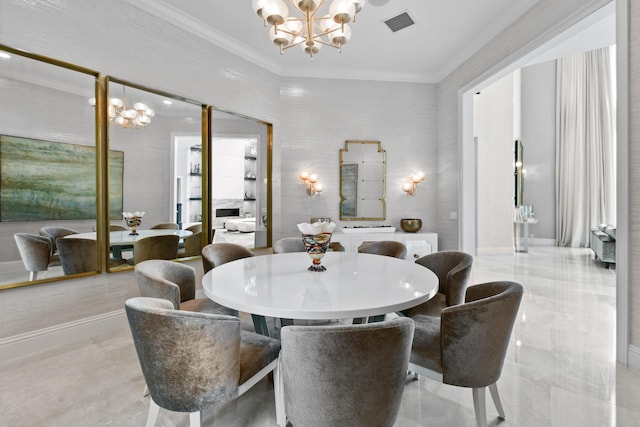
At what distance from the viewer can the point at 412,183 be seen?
485 cm

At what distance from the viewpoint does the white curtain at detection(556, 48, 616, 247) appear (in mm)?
7402

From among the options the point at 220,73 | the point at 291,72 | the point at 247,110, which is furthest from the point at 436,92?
the point at 220,73

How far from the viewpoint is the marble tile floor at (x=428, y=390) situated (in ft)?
5.35

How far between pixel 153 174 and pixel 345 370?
290 cm

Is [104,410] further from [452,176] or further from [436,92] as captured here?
[436,92]

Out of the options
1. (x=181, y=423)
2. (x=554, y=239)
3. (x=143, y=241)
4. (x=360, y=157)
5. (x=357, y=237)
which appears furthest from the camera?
(x=554, y=239)

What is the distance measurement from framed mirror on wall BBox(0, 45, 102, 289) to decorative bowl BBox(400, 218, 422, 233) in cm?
374

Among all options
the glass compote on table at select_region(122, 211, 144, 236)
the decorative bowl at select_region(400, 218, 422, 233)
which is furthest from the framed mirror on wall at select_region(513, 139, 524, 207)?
the glass compote on table at select_region(122, 211, 144, 236)

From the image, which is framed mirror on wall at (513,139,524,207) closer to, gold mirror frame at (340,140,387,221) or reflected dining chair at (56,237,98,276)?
gold mirror frame at (340,140,387,221)

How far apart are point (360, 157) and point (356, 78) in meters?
1.18

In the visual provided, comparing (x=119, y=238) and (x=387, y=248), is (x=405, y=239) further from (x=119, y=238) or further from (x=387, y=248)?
(x=119, y=238)

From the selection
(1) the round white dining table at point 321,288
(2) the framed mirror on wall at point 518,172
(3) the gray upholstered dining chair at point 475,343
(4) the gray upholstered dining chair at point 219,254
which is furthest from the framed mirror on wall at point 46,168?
(2) the framed mirror on wall at point 518,172

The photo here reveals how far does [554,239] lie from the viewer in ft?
26.5

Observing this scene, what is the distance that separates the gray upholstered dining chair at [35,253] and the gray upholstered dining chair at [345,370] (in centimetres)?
246
